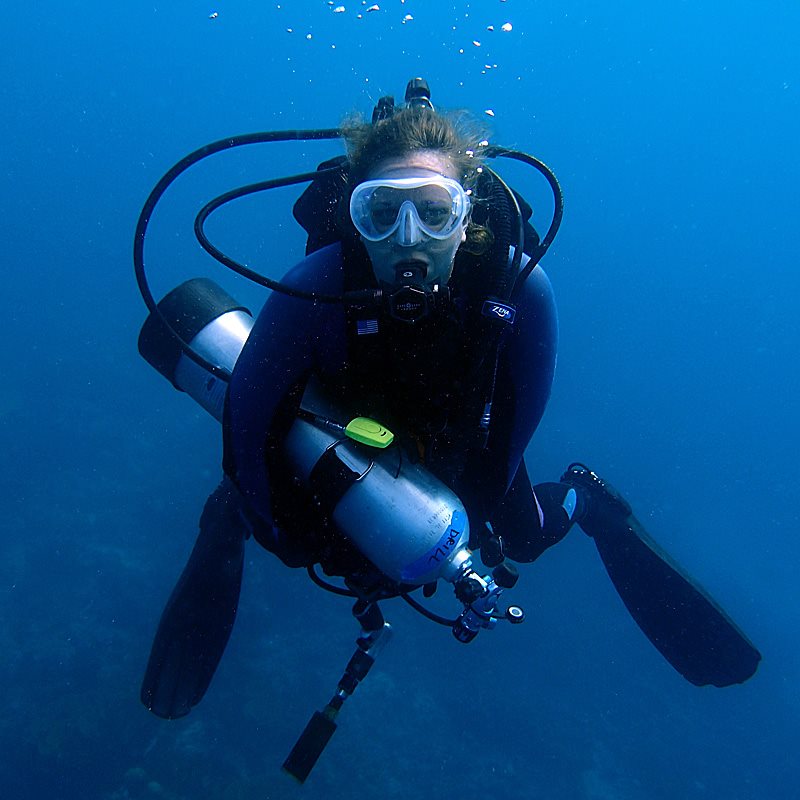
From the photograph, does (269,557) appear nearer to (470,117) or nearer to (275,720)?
(275,720)

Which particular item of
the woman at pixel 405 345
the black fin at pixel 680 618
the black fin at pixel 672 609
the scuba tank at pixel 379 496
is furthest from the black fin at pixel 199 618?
the black fin at pixel 680 618

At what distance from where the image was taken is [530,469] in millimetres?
20172

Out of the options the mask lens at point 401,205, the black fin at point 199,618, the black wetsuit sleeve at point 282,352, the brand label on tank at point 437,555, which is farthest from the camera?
the black fin at point 199,618

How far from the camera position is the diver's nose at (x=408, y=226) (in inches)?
85.2

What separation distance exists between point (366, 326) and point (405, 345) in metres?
0.20

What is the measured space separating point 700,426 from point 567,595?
2423 cm

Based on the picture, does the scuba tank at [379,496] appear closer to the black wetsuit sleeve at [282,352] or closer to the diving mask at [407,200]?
the black wetsuit sleeve at [282,352]

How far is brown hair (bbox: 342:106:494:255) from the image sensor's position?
2.42 m

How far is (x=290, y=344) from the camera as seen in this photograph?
7.69 ft

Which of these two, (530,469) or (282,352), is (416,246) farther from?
(530,469)

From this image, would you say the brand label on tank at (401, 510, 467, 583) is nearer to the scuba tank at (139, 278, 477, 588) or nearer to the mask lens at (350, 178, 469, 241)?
the scuba tank at (139, 278, 477, 588)

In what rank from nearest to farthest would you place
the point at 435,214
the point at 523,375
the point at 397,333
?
the point at 435,214 < the point at 397,333 < the point at 523,375

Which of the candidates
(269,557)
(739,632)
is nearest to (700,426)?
(269,557)

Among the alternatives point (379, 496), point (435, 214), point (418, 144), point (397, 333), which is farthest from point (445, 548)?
point (418, 144)
